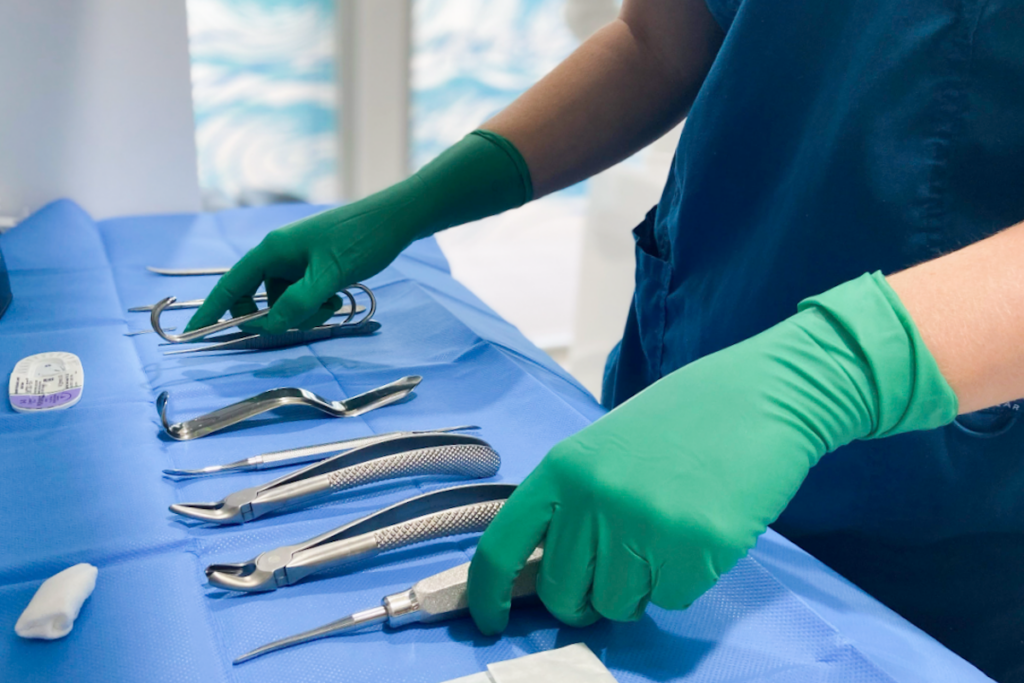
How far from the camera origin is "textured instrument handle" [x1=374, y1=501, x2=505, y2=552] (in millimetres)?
561

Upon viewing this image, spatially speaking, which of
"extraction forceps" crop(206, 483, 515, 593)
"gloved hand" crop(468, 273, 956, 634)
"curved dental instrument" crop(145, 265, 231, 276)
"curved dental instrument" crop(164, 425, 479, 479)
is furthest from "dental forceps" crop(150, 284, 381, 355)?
"gloved hand" crop(468, 273, 956, 634)

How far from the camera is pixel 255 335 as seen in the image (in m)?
0.94

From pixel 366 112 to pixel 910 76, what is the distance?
187cm

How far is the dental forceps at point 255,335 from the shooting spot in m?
0.91

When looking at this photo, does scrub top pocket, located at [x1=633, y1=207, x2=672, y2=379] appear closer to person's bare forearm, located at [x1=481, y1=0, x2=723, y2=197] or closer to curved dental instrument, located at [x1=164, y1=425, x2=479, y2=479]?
person's bare forearm, located at [x1=481, y1=0, x2=723, y2=197]

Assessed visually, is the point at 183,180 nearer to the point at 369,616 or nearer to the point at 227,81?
the point at 227,81

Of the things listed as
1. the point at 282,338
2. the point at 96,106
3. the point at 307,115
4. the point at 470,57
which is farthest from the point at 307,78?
the point at 282,338

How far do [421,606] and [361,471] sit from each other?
0.16 metres

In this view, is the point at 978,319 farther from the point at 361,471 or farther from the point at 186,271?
the point at 186,271

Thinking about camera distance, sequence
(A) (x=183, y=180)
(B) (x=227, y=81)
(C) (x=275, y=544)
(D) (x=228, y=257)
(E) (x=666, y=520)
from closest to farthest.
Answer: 1. (E) (x=666, y=520)
2. (C) (x=275, y=544)
3. (D) (x=228, y=257)
4. (A) (x=183, y=180)
5. (B) (x=227, y=81)

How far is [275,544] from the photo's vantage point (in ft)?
1.93

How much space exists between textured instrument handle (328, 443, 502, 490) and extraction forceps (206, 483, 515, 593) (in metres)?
0.06

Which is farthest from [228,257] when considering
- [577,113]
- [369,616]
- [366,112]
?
[366,112]

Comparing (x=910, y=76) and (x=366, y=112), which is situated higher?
(x=910, y=76)
